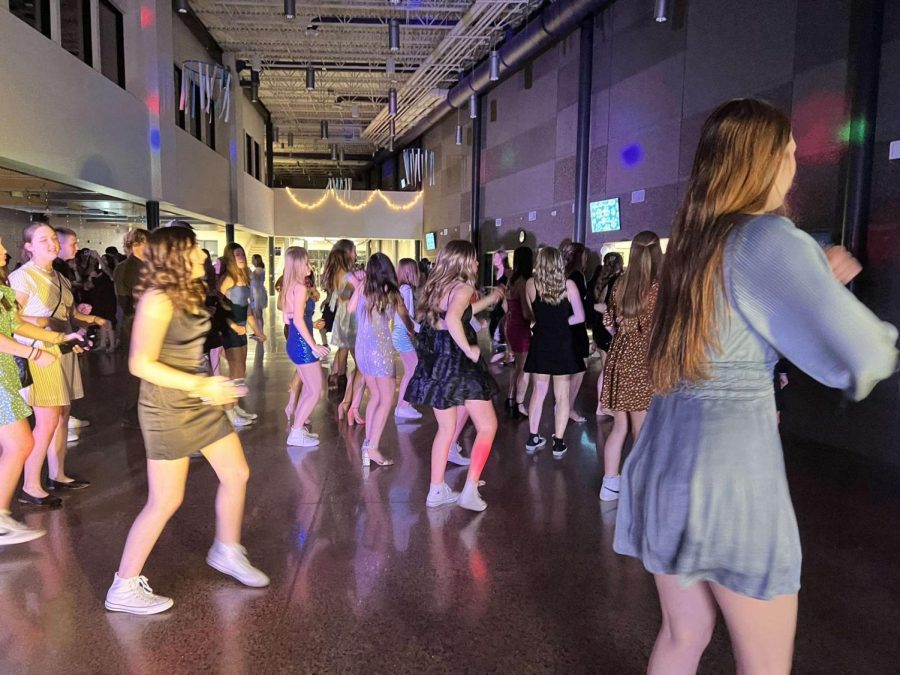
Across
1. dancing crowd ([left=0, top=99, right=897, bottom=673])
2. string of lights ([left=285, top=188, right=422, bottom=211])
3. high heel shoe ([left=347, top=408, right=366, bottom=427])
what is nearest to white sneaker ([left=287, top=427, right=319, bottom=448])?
dancing crowd ([left=0, top=99, right=897, bottom=673])

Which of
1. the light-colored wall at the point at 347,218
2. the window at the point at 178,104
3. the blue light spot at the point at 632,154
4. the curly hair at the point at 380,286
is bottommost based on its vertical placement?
the curly hair at the point at 380,286

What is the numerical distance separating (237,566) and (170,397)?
86cm

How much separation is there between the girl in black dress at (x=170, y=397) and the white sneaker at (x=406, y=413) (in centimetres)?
314

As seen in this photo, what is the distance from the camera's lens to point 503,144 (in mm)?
13539

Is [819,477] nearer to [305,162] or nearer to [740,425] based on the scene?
[740,425]

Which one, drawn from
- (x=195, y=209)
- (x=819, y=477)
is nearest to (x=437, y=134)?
(x=195, y=209)

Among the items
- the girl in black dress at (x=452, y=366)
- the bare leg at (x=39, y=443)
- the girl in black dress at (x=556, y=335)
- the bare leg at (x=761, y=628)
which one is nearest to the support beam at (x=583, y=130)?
the girl in black dress at (x=556, y=335)

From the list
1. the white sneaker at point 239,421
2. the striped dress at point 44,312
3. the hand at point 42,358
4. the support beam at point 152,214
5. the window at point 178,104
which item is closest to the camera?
the hand at point 42,358

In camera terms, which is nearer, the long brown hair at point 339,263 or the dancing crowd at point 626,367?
the dancing crowd at point 626,367

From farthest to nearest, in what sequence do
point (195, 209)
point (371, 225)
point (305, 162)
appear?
point (305, 162) < point (371, 225) < point (195, 209)

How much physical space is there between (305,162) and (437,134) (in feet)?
37.5

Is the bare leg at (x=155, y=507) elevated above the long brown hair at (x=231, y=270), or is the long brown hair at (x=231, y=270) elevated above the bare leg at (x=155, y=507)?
the long brown hair at (x=231, y=270)

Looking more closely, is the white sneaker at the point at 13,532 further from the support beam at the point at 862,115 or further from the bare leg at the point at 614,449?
the support beam at the point at 862,115

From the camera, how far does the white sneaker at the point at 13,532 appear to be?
299 centimetres
